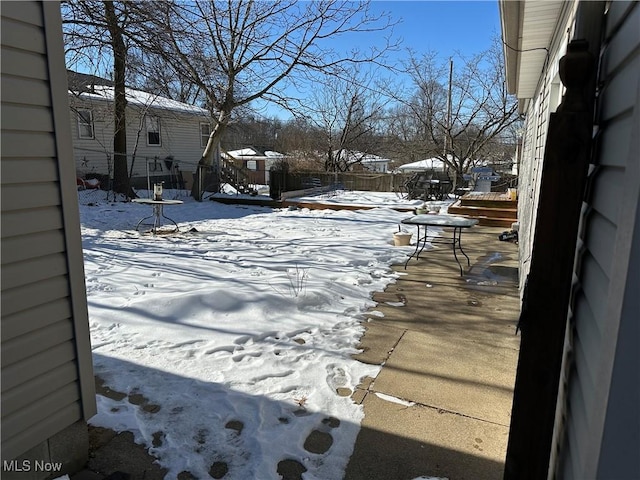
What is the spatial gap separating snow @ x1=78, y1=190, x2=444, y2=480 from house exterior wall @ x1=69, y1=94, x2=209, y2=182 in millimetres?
8629

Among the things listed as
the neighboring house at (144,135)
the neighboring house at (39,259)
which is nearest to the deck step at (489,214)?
the neighboring house at (144,135)

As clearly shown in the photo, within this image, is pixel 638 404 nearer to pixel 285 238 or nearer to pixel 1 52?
pixel 1 52

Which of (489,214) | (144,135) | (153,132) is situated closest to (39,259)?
(489,214)

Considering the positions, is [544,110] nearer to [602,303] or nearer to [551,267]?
[551,267]

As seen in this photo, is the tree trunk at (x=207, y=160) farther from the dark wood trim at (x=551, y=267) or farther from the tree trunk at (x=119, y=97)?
the dark wood trim at (x=551, y=267)

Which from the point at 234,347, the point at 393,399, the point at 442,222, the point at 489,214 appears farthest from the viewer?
the point at 489,214

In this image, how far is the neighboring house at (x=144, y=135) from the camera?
49.2 feet

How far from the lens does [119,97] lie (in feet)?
38.5

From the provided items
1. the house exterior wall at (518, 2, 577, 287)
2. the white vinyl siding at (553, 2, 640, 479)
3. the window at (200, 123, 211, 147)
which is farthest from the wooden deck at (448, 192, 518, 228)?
the window at (200, 123, 211, 147)

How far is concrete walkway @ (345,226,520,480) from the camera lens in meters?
2.19

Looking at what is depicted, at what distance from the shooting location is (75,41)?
21.3 feet

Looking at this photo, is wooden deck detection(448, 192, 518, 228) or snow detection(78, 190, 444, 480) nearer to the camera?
snow detection(78, 190, 444, 480)

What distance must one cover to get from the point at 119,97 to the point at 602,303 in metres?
13.0

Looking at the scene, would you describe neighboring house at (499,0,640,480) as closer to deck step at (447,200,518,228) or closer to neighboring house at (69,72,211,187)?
deck step at (447,200,518,228)
